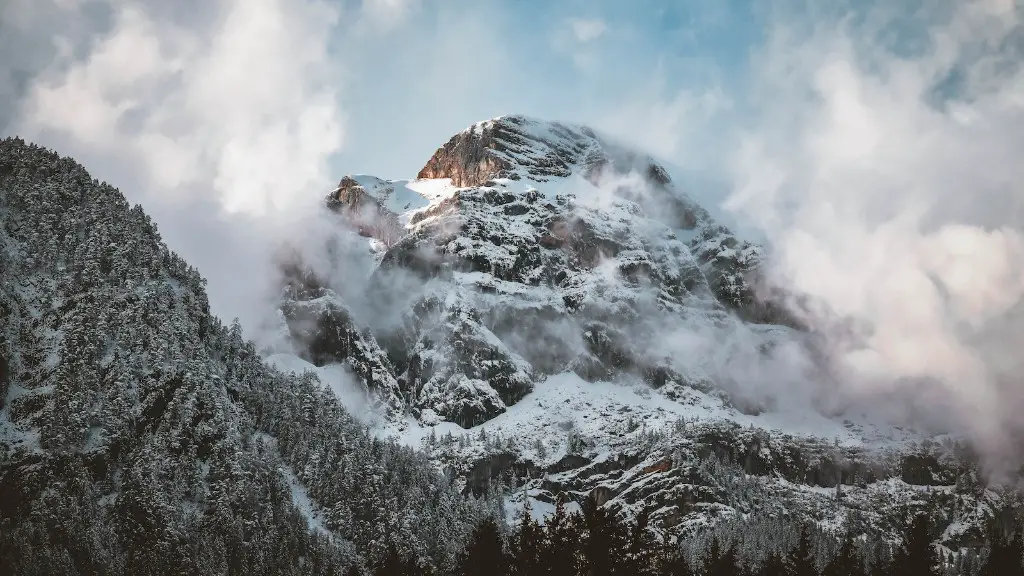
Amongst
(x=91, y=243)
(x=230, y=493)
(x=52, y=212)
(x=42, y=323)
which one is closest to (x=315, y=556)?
(x=230, y=493)

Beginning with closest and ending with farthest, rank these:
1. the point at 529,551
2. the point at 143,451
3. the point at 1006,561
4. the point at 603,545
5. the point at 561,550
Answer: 1. the point at 603,545
2. the point at 561,550
3. the point at 1006,561
4. the point at 529,551
5. the point at 143,451

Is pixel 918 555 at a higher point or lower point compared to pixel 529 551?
higher

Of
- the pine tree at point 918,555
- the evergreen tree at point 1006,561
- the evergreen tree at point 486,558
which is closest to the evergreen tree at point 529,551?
the evergreen tree at point 486,558

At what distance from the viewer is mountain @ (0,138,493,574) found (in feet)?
475

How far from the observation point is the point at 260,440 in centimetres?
18162

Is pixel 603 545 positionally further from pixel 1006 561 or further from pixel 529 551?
pixel 1006 561

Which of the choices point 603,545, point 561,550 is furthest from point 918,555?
point 561,550

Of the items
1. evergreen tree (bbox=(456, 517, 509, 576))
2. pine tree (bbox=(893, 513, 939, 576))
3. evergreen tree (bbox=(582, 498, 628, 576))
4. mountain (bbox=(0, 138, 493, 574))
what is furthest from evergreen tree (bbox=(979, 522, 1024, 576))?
mountain (bbox=(0, 138, 493, 574))

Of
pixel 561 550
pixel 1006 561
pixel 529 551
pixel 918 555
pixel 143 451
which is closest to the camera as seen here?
pixel 561 550

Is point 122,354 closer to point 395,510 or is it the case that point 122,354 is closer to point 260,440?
point 260,440

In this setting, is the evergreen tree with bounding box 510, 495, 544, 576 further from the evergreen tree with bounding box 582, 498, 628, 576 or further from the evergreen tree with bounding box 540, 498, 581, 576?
the evergreen tree with bounding box 582, 498, 628, 576

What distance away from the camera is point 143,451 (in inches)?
6176

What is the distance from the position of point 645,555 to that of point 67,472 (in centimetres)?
12217

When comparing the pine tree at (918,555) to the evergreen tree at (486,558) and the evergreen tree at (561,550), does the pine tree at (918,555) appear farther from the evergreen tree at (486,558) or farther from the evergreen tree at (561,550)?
the evergreen tree at (486,558)
